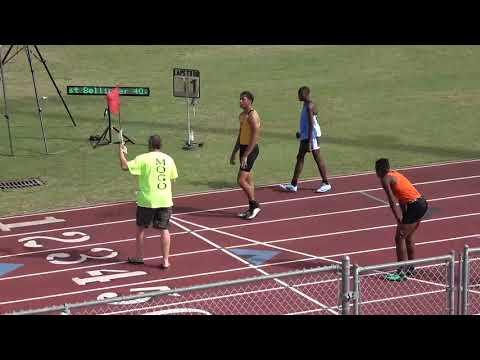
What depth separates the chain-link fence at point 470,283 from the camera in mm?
9031

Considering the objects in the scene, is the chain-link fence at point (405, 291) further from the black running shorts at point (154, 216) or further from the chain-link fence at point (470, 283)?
the black running shorts at point (154, 216)

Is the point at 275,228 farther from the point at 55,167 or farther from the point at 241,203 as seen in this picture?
the point at 55,167

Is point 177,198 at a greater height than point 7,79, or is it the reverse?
point 7,79

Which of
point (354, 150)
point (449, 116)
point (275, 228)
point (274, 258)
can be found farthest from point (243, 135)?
point (449, 116)

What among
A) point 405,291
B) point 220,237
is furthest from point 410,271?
point 220,237

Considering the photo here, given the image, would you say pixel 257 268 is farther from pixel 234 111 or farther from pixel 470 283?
pixel 234 111

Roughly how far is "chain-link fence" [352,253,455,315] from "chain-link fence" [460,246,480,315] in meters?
0.26

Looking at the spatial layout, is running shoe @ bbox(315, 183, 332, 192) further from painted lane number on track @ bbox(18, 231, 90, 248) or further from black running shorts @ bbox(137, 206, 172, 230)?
black running shorts @ bbox(137, 206, 172, 230)

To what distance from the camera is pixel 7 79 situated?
2752 cm

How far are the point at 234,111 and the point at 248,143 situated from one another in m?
8.56

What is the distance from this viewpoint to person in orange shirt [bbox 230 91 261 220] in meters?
14.4

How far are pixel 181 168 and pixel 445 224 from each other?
566 cm

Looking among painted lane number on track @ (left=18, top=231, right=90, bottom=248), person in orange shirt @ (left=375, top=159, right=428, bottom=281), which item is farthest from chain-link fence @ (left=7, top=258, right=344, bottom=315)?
painted lane number on track @ (left=18, top=231, right=90, bottom=248)

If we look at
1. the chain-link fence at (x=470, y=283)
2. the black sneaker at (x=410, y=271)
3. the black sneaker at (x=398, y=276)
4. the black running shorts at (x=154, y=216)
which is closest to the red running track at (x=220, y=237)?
the black running shorts at (x=154, y=216)
